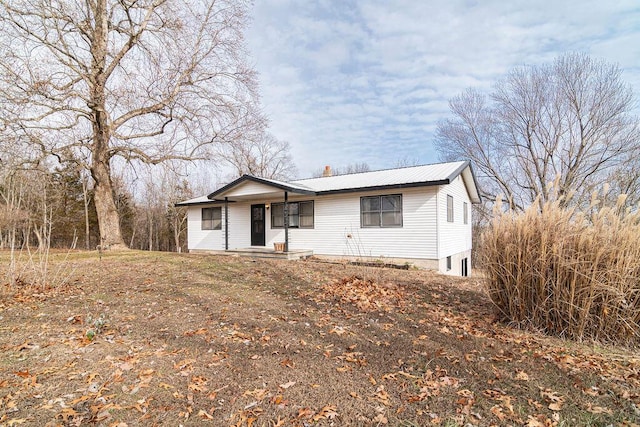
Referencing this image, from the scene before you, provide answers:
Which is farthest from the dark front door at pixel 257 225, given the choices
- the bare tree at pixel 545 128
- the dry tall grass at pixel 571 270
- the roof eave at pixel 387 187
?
the bare tree at pixel 545 128

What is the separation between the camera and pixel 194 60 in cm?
1416

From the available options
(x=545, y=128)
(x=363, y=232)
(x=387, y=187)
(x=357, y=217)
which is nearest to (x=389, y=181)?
(x=387, y=187)

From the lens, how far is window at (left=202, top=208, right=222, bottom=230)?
15766 millimetres

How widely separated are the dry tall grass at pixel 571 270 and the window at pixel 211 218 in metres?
13.5

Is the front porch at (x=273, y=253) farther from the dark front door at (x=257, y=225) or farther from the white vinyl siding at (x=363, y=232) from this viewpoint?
the dark front door at (x=257, y=225)

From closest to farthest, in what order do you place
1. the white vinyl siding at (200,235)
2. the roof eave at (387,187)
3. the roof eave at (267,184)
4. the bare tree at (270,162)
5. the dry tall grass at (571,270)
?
the dry tall grass at (571,270), the roof eave at (387,187), the roof eave at (267,184), the white vinyl siding at (200,235), the bare tree at (270,162)

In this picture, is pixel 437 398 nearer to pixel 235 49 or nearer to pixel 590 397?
pixel 590 397

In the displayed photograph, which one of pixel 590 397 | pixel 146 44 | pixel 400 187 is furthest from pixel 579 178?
pixel 146 44

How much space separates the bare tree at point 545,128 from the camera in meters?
19.1

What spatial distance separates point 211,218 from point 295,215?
5.05m

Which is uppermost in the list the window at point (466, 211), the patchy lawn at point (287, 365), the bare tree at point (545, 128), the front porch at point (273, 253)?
the bare tree at point (545, 128)

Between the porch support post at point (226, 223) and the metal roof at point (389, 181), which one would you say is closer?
the metal roof at point (389, 181)

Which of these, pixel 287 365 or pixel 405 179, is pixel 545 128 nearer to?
pixel 405 179

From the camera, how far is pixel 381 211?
11.5 metres
